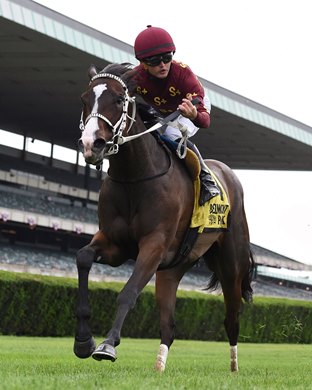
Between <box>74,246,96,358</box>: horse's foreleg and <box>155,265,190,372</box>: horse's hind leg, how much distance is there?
0.89m

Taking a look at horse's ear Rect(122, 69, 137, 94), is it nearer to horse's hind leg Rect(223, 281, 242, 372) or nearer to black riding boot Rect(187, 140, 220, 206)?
black riding boot Rect(187, 140, 220, 206)

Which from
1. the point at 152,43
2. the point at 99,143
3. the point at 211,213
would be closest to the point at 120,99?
the point at 99,143

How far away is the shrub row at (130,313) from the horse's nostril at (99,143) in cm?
948

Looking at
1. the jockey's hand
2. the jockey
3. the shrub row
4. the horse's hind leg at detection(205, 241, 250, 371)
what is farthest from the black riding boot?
the shrub row

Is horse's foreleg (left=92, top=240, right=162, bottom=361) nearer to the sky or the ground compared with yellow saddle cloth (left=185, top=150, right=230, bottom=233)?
nearer to the ground

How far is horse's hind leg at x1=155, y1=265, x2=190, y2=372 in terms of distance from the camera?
668cm

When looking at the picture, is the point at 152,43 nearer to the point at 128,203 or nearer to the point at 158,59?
the point at 158,59

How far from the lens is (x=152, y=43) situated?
20.2 ft

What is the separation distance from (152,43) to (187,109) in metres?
0.51

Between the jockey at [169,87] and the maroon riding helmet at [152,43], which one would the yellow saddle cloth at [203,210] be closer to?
the jockey at [169,87]

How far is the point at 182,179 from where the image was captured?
6.55 m

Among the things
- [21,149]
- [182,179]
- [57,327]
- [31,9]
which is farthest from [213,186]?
[21,149]

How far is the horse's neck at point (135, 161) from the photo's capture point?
607 cm

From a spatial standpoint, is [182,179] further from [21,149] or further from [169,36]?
[21,149]
